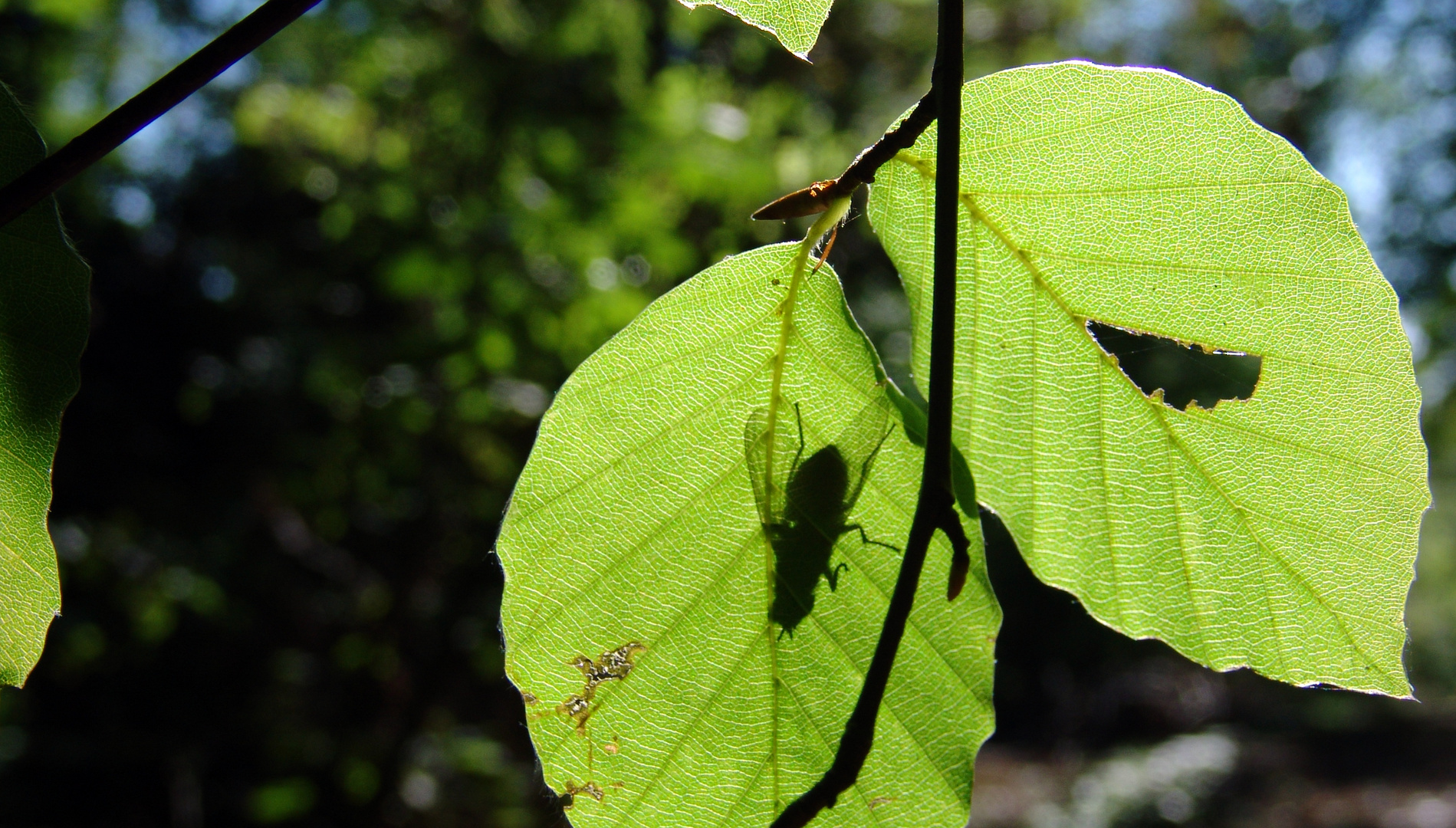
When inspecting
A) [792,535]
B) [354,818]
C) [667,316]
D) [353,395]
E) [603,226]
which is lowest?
[354,818]

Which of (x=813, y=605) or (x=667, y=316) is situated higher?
(x=667, y=316)

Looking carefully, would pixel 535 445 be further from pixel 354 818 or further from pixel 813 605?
pixel 354 818

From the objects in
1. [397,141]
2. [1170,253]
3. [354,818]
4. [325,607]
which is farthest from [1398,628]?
[325,607]

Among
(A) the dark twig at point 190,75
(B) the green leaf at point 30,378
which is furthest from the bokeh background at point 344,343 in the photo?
(A) the dark twig at point 190,75

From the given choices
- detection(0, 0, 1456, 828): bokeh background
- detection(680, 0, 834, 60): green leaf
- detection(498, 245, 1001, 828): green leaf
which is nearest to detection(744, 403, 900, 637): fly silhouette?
detection(498, 245, 1001, 828): green leaf

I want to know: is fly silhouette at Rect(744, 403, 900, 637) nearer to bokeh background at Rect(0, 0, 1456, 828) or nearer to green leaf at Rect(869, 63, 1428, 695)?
green leaf at Rect(869, 63, 1428, 695)

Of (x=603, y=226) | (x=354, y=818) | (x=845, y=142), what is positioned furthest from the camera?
(x=845, y=142)
